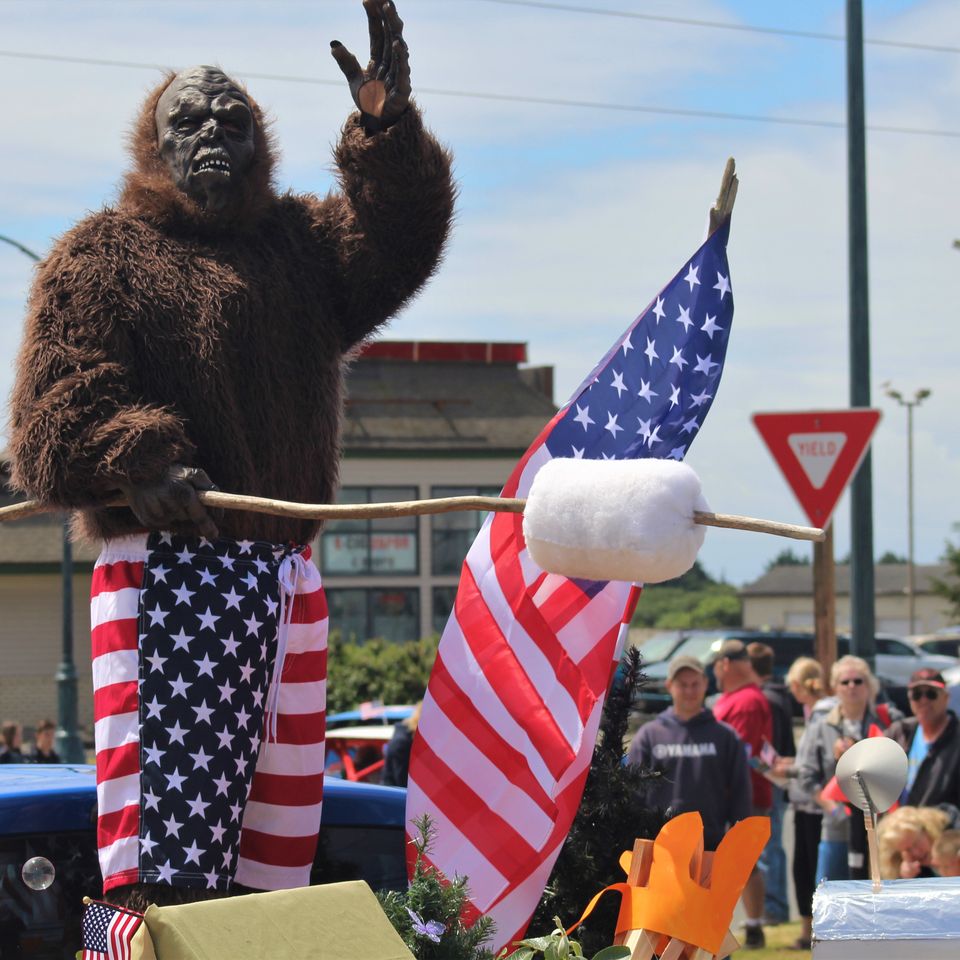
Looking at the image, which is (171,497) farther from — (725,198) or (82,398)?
(725,198)

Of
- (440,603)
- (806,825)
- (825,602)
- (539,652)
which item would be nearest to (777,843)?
(806,825)

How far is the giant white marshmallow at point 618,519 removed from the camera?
274 cm

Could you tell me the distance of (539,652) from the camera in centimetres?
364

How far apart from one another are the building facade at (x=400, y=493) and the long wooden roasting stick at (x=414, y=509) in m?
35.7

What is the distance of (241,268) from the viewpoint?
3492 millimetres

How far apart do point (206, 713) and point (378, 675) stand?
1724 centimetres

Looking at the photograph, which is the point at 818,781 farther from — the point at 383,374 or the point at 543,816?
the point at 383,374

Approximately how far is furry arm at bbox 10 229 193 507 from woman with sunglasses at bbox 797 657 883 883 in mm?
5645

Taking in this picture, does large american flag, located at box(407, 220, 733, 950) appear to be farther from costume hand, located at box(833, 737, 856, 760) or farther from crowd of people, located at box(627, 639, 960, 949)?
costume hand, located at box(833, 737, 856, 760)

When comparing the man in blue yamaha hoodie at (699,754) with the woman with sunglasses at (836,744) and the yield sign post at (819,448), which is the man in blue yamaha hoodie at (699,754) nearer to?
the woman with sunglasses at (836,744)

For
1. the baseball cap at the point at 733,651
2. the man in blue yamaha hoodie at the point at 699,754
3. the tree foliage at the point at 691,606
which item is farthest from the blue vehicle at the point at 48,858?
the tree foliage at the point at 691,606

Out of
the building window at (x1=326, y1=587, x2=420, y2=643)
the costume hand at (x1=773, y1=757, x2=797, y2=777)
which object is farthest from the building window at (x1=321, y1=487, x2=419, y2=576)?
the costume hand at (x1=773, y1=757, x2=797, y2=777)

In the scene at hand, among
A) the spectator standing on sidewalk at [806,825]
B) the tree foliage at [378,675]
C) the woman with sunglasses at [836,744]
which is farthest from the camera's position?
the tree foliage at [378,675]

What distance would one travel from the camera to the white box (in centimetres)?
258
